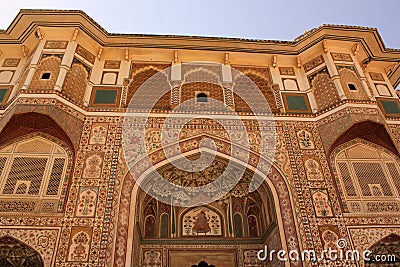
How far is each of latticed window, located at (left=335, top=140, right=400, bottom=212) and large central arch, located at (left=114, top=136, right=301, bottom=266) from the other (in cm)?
116

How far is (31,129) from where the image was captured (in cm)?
726

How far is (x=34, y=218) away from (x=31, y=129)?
191 centimetres

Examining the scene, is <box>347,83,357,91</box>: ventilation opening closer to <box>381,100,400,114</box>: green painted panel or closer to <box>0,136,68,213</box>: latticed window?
<box>381,100,400,114</box>: green painted panel

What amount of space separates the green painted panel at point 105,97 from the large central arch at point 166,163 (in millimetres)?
1683

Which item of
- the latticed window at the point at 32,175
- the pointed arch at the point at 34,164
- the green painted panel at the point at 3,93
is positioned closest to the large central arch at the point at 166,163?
the pointed arch at the point at 34,164

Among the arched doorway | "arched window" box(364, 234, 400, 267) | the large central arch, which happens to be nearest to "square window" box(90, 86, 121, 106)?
the large central arch

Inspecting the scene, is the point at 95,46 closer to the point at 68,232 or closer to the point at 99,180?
the point at 99,180

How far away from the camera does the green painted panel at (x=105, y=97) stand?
796 centimetres

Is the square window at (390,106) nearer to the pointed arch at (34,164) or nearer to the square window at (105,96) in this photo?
the square window at (105,96)

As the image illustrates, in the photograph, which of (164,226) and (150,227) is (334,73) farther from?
(150,227)

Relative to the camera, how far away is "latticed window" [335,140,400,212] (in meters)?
6.89

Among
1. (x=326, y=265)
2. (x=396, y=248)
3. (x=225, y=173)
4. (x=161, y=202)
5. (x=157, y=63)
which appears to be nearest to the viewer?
(x=326, y=265)

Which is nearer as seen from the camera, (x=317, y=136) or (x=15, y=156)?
(x=15, y=156)

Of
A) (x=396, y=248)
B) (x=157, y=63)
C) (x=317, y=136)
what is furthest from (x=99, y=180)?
(x=396, y=248)
